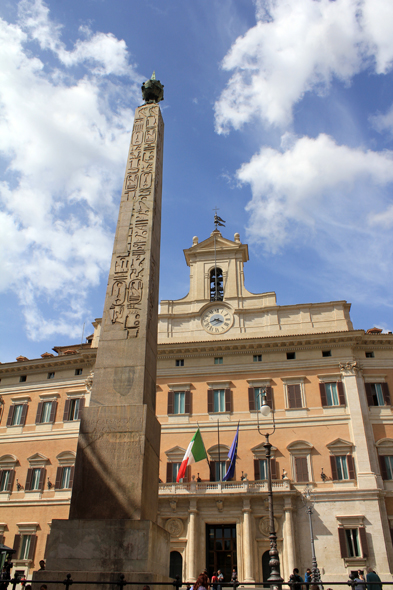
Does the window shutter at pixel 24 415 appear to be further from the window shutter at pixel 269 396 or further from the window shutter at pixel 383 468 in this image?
the window shutter at pixel 383 468

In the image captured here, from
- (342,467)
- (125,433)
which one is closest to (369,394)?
(342,467)

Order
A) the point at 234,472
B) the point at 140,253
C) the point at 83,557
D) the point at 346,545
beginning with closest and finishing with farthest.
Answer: the point at 83,557 → the point at 140,253 → the point at 346,545 → the point at 234,472

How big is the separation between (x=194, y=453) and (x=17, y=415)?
11905 mm

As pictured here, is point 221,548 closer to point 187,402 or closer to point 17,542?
point 187,402

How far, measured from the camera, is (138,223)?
33.8ft

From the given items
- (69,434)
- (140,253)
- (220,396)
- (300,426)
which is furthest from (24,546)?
(140,253)

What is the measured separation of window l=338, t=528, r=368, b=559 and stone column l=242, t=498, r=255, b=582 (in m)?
4.01

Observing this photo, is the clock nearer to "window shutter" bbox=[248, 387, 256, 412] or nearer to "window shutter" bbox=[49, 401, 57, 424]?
"window shutter" bbox=[248, 387, 256, 412]

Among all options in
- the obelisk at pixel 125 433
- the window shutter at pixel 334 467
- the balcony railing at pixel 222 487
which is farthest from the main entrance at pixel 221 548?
the obelisk at pixel 125 433

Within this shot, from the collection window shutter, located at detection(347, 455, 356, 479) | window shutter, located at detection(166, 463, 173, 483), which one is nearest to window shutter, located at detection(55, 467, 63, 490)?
window shutter, located at detection(166, 463, 173, 483)

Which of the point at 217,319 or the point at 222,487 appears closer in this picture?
the point at 222,487

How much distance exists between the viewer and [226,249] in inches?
1208

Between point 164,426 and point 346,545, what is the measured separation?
10254mm

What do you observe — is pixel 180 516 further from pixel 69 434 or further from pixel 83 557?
pixel 83 557
